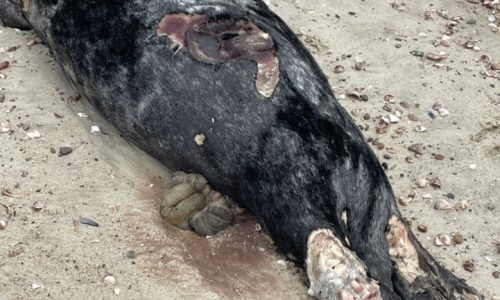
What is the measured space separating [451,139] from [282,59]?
5.64 feet

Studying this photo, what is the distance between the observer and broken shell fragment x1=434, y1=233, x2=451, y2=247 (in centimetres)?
422

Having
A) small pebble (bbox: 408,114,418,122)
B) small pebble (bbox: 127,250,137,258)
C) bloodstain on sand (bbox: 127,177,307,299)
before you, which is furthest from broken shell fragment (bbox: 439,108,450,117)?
small pebble (bbox: 127,250,137,258)

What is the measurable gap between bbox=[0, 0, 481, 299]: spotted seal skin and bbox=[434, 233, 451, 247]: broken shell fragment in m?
0.44

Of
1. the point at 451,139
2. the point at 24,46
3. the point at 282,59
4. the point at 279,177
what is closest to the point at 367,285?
the point at 279,177

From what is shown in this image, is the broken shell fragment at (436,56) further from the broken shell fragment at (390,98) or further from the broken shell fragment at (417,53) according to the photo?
the broken shell fragment at (390,98)

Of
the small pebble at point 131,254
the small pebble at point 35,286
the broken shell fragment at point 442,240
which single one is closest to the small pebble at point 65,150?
the small pebble at point 131,254

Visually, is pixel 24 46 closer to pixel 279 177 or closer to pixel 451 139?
pixel 279 177

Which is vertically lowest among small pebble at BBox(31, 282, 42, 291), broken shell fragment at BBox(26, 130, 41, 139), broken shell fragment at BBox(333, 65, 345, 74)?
broken shell fragment at BBox(333, 65, 345, 74)

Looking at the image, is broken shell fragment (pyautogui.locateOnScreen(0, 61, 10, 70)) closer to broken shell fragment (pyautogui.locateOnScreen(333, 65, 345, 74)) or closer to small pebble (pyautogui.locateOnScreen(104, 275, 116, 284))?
small pebble (pyautogui.locateOnScreen(104, 275, 116, 284))

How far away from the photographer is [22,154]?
434 centimetres

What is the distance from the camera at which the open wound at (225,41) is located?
12.7 ft

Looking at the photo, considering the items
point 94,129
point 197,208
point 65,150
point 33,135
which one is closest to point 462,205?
point 197,208

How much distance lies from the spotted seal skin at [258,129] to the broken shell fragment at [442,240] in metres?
0.44

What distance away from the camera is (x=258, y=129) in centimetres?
379
